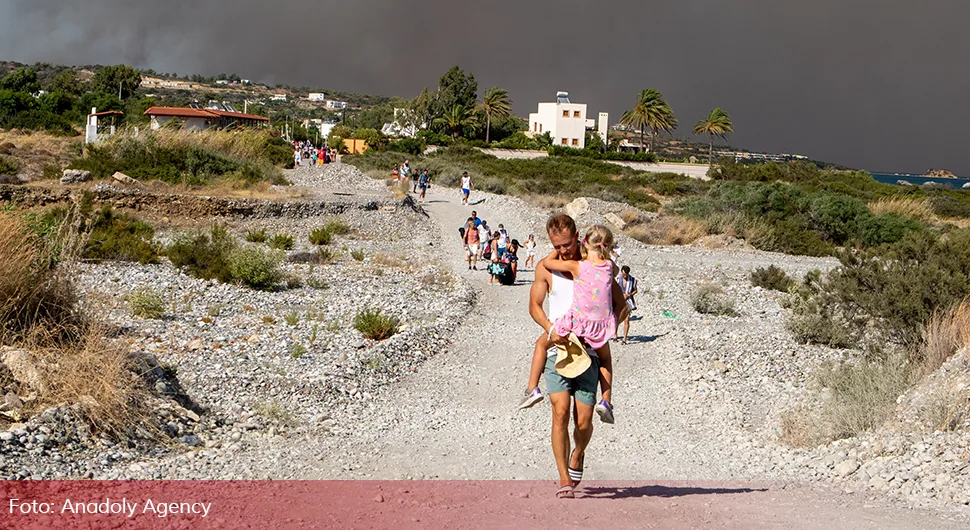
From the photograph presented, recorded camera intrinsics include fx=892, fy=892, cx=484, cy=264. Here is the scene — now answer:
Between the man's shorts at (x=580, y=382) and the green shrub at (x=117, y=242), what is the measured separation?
44.3 ft

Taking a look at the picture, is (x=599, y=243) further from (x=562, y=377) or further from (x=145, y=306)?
A: (x=145, y=306)

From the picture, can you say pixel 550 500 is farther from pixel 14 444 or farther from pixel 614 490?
pixel 14 444

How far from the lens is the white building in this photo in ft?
328

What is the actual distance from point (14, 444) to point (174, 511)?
76.1 inches

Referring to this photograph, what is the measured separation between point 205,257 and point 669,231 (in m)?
19.7

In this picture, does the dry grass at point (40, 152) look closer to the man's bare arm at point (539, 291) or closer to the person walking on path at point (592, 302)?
the man's bare arm at point (539, 291)

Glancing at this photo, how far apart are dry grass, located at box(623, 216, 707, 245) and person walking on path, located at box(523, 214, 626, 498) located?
87.4 ft

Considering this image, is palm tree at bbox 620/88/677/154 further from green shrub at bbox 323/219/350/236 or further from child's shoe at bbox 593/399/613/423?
child's shoe at bbox 593/399/613/423

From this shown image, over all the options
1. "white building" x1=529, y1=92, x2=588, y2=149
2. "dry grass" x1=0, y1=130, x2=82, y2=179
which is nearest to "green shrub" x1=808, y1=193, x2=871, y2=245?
"dry grass" x1=0, y1=130, x2=82, y2=179

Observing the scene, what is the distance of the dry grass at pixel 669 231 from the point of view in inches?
1291

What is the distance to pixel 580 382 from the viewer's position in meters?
6.05

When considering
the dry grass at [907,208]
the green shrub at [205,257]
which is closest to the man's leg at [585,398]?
the green shrub at [205,257]

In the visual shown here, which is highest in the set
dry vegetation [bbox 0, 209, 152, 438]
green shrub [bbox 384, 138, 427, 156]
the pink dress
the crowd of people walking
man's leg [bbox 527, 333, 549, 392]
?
green shrub [bbox 384, 138, 427, 156]

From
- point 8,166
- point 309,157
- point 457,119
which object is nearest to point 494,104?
point 457,119
